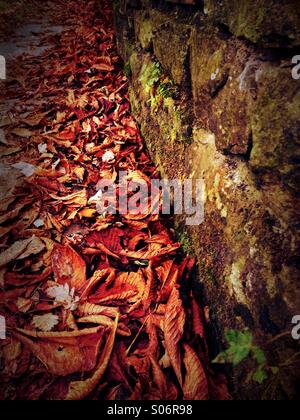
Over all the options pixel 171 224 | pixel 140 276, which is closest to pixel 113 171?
pixel 171 224

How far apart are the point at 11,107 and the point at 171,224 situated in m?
2.60

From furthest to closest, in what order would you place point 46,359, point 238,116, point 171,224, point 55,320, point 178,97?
point 171,224 < point 178,97 < point 55,320 < point 46,359 < point 238,116

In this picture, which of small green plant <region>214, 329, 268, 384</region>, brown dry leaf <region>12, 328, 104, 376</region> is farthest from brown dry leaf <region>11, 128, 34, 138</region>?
small green plant <region>214, 329, 268, 384</region>

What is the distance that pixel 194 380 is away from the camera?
1418mm

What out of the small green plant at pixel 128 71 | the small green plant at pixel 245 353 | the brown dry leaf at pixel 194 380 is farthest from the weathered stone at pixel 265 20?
the small green plant at pixel 128 71

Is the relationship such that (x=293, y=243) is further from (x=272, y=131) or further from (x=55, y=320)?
(x=55, y=320)

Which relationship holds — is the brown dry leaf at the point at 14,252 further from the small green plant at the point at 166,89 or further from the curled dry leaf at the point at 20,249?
the small green plant at the point at 166,89

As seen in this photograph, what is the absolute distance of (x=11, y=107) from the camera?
3.65 meters

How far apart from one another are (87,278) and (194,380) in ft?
2.73

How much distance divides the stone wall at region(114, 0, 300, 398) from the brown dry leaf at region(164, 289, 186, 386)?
16 cm

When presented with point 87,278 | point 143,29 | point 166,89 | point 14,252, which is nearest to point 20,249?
point 14,252

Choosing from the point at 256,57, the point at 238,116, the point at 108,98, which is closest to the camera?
the point at 256,57

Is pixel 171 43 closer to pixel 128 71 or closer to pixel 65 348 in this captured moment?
pixel 128 71

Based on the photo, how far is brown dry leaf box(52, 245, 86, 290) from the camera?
1889 mm
